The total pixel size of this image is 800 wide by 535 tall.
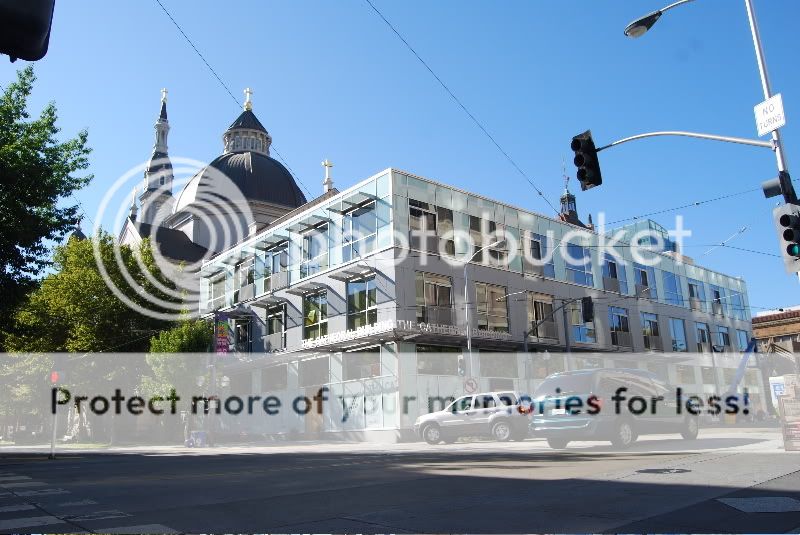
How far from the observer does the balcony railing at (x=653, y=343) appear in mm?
45062

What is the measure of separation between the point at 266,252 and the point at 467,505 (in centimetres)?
3437

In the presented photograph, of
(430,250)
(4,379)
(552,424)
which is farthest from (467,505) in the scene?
(4,379)

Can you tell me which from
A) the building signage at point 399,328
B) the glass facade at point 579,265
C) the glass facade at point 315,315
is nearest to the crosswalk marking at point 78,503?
the building signage at point 399,328

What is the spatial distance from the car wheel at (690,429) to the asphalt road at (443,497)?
14.2ft

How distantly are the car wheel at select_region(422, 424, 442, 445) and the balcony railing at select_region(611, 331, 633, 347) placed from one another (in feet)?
72.7

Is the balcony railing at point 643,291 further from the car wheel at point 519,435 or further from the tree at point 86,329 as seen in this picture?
the tree at point 86,329

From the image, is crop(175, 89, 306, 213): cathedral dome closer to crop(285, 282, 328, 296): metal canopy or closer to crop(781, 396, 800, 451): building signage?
crop(285, 282, 328, 296): metal canopy

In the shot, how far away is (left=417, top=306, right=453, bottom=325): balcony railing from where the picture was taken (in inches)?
1229

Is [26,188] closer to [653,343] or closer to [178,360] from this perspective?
[178,360]

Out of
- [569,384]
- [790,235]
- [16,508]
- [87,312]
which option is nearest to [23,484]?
[16,508]

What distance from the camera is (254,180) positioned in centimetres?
6178

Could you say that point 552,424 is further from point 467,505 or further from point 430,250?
point 430,250

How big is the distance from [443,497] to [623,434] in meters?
8.95

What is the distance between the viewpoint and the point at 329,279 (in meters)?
34.3
